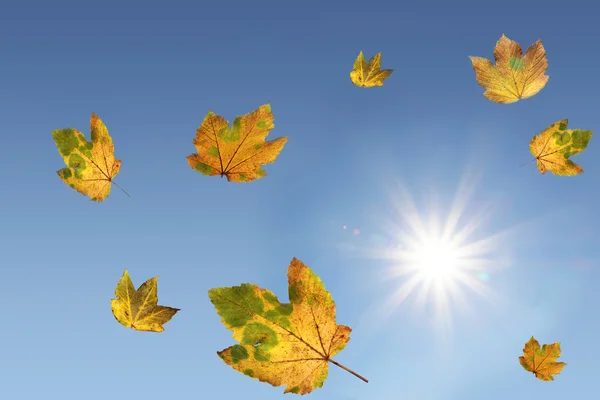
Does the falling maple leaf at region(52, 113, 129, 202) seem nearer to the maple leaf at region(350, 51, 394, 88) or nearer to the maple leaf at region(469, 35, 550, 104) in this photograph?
the maple leaf at region(350, 51, 394, 88)

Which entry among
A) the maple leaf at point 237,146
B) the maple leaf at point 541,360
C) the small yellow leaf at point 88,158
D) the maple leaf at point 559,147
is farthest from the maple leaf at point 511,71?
the small yellow leaf at point 88,158

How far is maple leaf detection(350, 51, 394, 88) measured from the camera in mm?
3875

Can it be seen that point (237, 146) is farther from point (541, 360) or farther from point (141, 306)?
point (541, 360)

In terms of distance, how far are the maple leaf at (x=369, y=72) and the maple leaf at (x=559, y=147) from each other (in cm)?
141

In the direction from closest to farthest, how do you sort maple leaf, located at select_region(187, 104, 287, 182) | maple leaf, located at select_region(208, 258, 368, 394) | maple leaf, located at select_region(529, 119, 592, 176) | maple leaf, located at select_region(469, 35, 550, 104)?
maple leaf, located at select_region(208, 258, 368, 394) → maple leaf, located at select_region(187, 104, 287, 182) → maple leaf, located at select_region(469, 35, 550, 104) → maple leaf, located at select_region(529, 119, 592, 176)

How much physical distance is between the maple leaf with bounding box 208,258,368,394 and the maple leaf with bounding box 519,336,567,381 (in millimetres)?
2619

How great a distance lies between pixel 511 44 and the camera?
3.14 m

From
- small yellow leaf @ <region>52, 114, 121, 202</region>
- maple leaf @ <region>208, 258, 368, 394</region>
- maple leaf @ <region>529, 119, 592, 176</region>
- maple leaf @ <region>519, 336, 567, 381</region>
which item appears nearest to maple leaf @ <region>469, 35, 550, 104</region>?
maple leaf @ <region>529, 119, 592, 176</region>

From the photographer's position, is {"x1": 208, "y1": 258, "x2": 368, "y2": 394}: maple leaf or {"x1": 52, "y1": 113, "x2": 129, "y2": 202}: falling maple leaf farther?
{"x1": 52, "y1": 113, "x2": 129, "y2": 202}: falling maple leaf

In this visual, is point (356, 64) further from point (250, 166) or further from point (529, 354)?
point (529, 354)

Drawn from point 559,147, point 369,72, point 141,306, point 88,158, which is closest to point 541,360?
point 559,147

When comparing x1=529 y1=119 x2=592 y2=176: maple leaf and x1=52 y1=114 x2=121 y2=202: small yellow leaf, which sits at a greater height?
x1=529 y1=119 x2=592 y2=176: maple leaf

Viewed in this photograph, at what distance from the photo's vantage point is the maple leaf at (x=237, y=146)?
2.44 m

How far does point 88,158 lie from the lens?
110 inches
